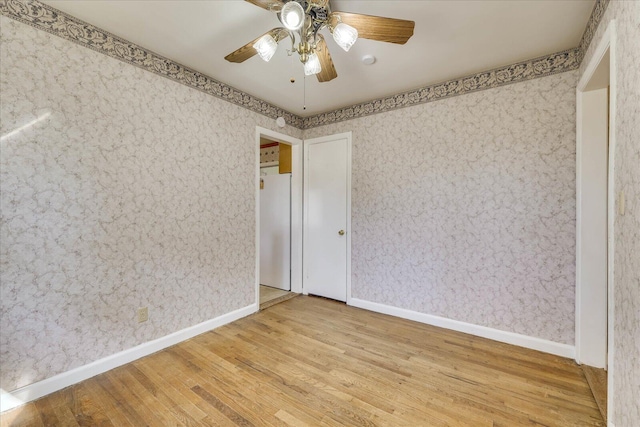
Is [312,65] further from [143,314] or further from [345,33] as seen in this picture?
[143,314]

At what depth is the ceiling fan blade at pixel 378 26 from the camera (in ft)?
4.56

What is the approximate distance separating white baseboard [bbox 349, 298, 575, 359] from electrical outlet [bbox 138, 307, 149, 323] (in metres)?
2.21

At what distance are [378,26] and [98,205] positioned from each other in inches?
87.4

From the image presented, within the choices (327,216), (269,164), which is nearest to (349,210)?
(327,216)

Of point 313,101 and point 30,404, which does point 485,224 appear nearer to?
point 313,101

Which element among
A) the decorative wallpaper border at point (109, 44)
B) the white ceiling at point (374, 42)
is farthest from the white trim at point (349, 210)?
the decorative wallpaper border at point (109, 44)

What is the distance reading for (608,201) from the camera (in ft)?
5.82

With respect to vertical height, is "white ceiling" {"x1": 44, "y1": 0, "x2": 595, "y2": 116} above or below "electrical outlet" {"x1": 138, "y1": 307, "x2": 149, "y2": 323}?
above

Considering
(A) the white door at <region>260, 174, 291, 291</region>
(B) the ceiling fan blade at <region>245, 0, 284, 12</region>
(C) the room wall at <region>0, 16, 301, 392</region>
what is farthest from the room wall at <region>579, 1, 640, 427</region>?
(A) the white door at <region>260, 174, 291, 291</region>

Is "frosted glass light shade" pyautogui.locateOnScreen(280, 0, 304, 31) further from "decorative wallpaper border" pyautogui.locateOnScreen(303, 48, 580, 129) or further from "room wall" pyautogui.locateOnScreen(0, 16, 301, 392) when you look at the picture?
"decorative wallpaper border" pyautogui.locateOnScreen(303, 48, 580, 129)

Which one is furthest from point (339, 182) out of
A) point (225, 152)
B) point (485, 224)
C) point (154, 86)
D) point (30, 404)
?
point (30, 404)

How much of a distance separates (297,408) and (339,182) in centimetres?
251

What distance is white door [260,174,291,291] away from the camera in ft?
13.2

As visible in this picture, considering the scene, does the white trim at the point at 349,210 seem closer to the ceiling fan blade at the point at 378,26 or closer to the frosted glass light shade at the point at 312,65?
the frosted glass light shade at the point at 312,65
